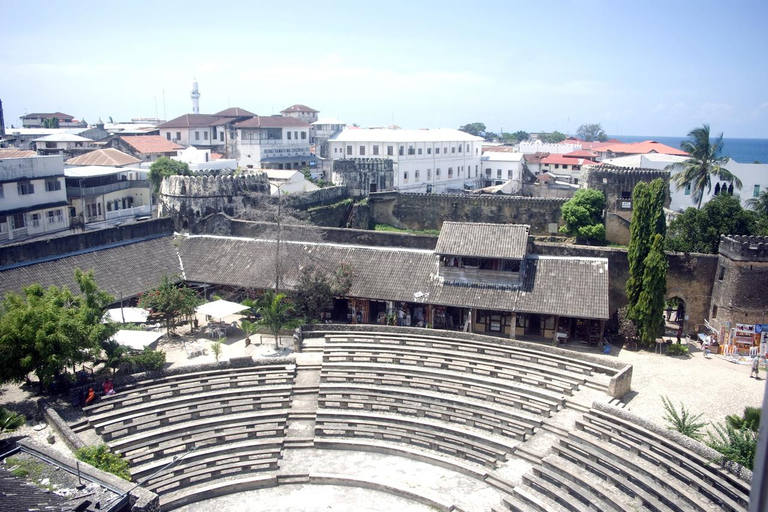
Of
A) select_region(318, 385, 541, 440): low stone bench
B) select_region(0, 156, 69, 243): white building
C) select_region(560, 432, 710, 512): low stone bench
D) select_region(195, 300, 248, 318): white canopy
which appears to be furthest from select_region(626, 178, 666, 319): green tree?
select_region(0, 156, 69, 243): white building

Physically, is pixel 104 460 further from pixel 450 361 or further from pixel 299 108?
pixel 299 108

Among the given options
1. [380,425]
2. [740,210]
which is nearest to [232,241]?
[380,425]

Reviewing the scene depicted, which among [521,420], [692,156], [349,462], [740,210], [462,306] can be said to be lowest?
[349,462]

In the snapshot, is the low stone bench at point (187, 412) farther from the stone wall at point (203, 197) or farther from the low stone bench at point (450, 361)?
the stone wall at point (203, 197)

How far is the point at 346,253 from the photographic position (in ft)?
90.8

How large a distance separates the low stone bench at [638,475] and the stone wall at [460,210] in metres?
27.7

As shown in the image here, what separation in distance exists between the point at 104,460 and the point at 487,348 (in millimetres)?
13549

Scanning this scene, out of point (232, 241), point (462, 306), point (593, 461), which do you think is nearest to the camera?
point (593, 461)

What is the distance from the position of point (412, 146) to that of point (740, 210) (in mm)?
33943

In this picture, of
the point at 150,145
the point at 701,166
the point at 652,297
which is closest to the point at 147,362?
the point at 652,297

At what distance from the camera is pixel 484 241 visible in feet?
83.0

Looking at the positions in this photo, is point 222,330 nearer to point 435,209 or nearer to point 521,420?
point 521,420

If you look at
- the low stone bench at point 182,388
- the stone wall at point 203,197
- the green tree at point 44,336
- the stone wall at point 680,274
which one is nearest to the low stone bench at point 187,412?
the low stone bench at point 182,388

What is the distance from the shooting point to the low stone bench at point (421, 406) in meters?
18.8
